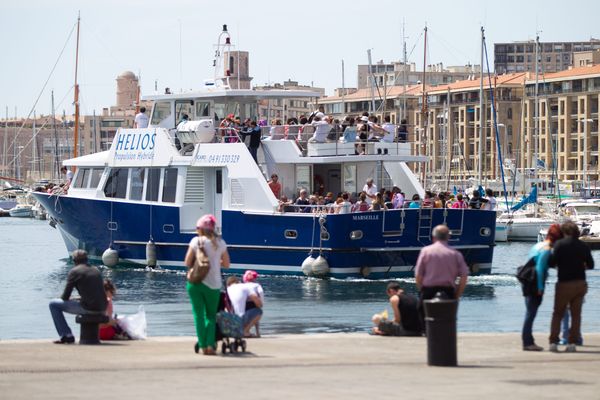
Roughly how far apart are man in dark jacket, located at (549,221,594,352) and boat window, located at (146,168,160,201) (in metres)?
21.7

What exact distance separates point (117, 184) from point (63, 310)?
21493mm

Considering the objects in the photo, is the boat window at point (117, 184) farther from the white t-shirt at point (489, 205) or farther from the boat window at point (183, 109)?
the white t-shirt at point (489, 205)

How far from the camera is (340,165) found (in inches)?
1497

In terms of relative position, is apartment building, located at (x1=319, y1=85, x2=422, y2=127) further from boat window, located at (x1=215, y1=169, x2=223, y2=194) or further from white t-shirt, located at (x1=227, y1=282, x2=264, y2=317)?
white t-shirt, located at (x1=227, y1=282, x2=264, y2=317)

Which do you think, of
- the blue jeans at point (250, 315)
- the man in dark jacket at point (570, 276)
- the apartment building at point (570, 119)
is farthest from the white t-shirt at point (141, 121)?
the apartment building at point (570, 119)

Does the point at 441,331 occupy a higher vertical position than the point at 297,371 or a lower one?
higher

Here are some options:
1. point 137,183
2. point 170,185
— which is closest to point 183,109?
point 137,183

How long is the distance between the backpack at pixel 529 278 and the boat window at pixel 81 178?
986 inches

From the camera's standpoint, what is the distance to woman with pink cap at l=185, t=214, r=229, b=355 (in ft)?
54.4

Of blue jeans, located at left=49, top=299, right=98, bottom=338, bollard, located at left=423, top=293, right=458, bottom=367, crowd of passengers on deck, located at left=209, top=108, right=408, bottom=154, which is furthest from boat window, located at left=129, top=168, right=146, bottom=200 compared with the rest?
bollard, located at left=423, top=293, right=458, bottom=367

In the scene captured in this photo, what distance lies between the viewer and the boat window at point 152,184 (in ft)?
125

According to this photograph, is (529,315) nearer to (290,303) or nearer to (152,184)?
(290,303)

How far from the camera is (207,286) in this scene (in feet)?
54.6

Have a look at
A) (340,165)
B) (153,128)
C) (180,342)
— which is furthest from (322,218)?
(180,342)
